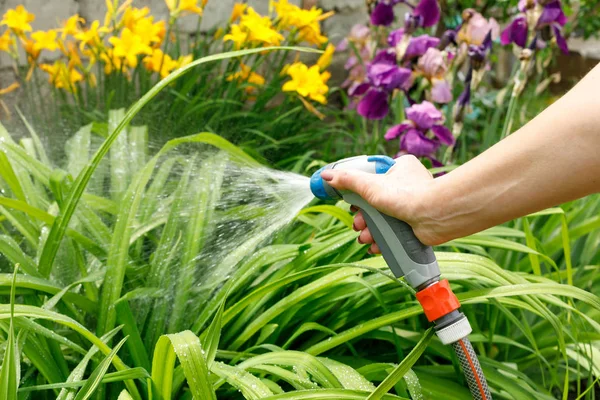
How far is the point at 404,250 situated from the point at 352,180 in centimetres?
14

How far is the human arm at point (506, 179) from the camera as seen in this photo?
0.86 meters

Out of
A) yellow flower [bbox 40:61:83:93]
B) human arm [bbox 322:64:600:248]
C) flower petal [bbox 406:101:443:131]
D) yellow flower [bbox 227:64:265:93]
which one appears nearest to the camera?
human arm [bbox 322:64:600:248]

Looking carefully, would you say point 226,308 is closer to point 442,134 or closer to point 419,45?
point 442,134

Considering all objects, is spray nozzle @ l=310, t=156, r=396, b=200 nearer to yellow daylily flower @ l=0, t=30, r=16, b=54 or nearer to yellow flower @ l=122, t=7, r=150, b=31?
yellow flower @ l=122, t=7, r=150, b=31

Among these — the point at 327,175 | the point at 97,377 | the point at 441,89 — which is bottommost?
the point at 97,377

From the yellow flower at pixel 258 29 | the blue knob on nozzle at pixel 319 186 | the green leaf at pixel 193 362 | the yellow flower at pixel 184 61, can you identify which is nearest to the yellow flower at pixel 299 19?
the yellow flower at pixel 258 29

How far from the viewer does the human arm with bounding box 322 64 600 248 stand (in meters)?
0.86

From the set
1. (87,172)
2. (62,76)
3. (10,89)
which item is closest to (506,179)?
(87,172)

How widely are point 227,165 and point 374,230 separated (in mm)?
823

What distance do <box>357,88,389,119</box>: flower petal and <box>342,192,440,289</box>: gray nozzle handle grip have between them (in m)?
1.22

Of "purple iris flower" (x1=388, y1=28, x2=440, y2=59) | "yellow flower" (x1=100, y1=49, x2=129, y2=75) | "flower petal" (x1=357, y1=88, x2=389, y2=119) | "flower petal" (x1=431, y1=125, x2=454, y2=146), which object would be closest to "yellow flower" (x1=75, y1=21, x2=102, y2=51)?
"yellow flower" (x1=100, y1=49, x2=129, y2=75)

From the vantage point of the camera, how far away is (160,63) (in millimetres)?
2496

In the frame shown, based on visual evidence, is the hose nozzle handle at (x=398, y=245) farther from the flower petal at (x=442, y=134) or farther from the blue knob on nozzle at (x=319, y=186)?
the flower petal at (x=442, y=134)

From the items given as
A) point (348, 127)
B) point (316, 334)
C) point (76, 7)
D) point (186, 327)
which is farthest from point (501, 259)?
point (76, 7)
